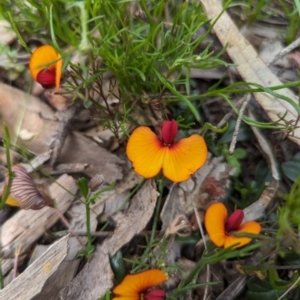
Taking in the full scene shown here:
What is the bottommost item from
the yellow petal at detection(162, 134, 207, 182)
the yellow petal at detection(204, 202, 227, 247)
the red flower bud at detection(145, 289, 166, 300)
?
the red flower bud at detection(145, 289, 166, 300)

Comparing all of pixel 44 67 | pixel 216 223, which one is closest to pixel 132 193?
pixel 216 223

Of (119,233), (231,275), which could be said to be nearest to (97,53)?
(119,233)

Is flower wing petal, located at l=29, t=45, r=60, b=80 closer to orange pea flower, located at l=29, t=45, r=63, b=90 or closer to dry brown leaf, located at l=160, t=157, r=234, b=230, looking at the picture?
orange pea flower, located at l=29, t=45, r=63, b=90

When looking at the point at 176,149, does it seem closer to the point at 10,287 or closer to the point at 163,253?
the point at 163,253

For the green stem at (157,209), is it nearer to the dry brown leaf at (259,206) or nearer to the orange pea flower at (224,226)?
the orange pea flower at (224,226)

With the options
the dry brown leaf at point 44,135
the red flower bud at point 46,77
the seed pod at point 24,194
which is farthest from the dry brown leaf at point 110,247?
the red flower bud at point 46,77

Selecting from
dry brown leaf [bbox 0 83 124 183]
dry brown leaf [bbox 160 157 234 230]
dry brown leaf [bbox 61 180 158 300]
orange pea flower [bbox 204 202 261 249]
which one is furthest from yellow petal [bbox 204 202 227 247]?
dry brown leaf [bbox 0 83 124 183]

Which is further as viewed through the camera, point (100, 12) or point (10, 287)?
point (100, 12)
